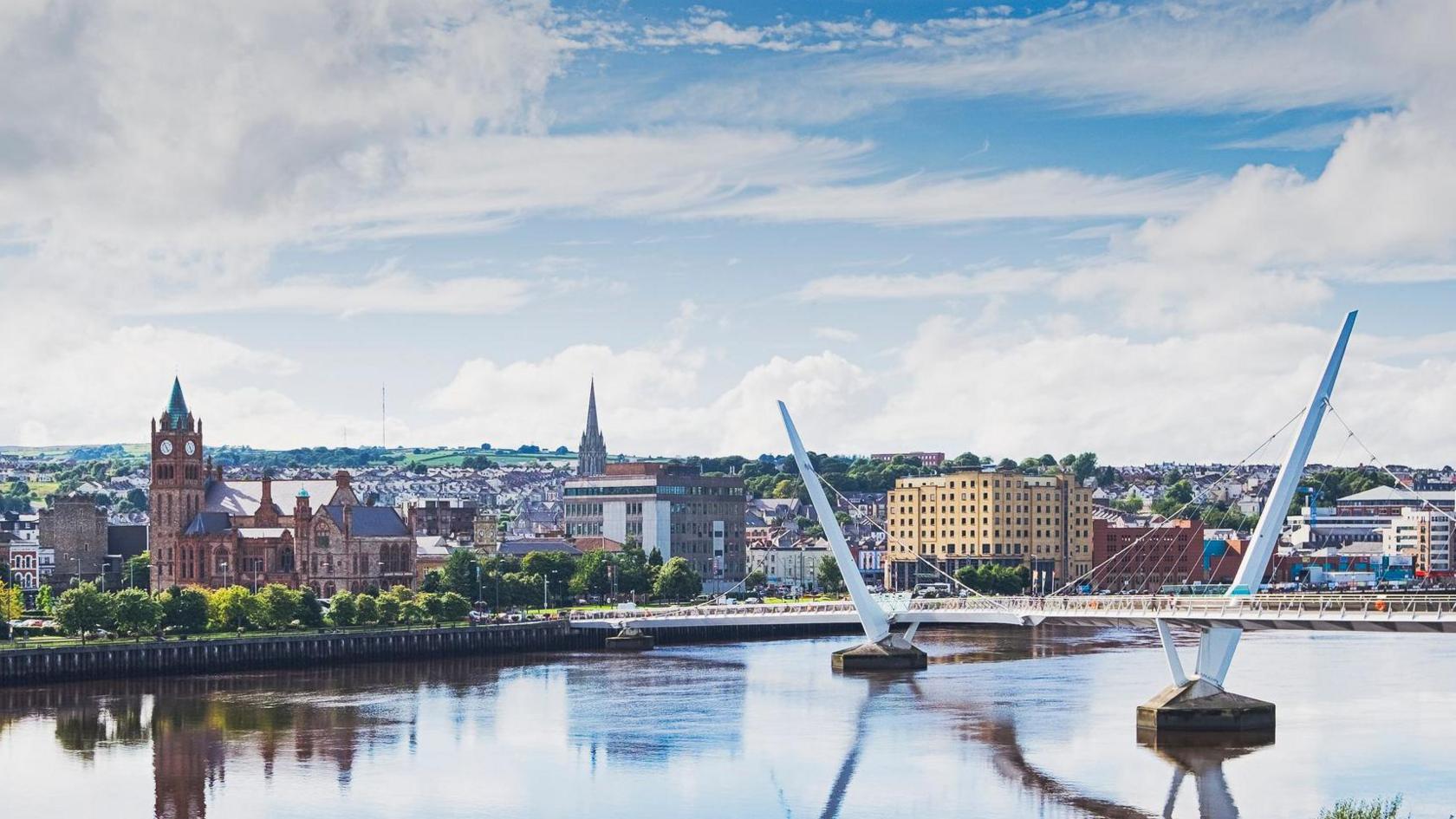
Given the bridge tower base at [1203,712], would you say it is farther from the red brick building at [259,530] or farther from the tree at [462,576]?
the red brick building at [259,530]

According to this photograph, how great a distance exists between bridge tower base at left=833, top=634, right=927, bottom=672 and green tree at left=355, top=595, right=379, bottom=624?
25787 mm

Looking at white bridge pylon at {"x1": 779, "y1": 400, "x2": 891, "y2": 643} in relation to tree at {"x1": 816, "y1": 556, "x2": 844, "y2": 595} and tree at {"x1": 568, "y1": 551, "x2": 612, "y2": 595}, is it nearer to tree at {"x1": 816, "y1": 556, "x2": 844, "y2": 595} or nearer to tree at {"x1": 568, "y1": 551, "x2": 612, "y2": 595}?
tree at {"x1": 568, "y1": 551, "x2": 612, "y2": 595}

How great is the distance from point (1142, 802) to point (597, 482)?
413ft

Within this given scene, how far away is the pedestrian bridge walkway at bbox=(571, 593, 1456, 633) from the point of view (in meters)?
56.8

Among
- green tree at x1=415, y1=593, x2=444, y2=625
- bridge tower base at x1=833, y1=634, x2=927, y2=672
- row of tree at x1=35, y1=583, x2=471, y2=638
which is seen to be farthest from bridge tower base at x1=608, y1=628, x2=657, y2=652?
bridge tower base at x1=833, y1=634, x2=927, y2=672

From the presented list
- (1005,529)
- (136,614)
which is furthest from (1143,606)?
(1005,529)

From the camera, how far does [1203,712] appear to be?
60.4 m

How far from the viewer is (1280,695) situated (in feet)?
241

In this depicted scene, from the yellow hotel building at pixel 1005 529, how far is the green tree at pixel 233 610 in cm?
7125

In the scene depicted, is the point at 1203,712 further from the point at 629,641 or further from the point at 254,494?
the point at 254,494

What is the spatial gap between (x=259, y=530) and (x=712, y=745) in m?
65.2

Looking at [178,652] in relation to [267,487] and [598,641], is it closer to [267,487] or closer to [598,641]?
[598,641]

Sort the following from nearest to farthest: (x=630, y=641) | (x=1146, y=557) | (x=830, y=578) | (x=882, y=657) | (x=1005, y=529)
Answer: (x=882, y=657) → (x=630, y=641) → (x=830, y=578) → (x=1005, y=529) → (x=1146, y=557)

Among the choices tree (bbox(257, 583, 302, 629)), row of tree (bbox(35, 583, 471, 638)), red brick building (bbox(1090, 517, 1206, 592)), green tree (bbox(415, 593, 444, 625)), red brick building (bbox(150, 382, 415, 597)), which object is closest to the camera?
row of tree (bbox(35, 583, 471, 638))
